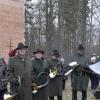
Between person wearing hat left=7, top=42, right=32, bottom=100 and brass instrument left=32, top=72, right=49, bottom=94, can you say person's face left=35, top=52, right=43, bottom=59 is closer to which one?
brass instrument left=32, top=72, right=49, bottom=94

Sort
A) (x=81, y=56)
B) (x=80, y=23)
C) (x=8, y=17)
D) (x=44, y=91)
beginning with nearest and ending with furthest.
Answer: (x=44, y=91), (x=81, y=56), (x=8, y=17), (x=80, y=23)

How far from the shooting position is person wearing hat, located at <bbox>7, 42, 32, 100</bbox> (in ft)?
31.5

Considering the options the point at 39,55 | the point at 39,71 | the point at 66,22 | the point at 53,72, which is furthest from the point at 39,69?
the point at 66,22

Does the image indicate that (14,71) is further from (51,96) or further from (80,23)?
(80,23)

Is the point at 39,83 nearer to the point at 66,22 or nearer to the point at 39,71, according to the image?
the point at 39,71

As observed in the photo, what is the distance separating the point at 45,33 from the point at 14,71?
3246cm

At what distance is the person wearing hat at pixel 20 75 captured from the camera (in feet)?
31.5

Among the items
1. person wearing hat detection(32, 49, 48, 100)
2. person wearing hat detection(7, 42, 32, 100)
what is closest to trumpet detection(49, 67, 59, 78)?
person wearing hat detection(32, 49, 48, 100)

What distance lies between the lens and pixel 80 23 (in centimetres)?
4091

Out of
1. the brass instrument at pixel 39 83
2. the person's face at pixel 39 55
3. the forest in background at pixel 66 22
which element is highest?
the forest in background at pixel 66 22

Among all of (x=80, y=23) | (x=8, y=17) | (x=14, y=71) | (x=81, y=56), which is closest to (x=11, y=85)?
(x=14, y=71)

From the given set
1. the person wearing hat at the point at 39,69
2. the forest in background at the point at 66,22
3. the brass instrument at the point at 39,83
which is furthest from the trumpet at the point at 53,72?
the forest in background at the point at 66,22

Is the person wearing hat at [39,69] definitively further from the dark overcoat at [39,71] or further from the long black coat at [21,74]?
the long black coat at [21,74]

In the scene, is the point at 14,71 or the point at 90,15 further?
the point at 90,15
